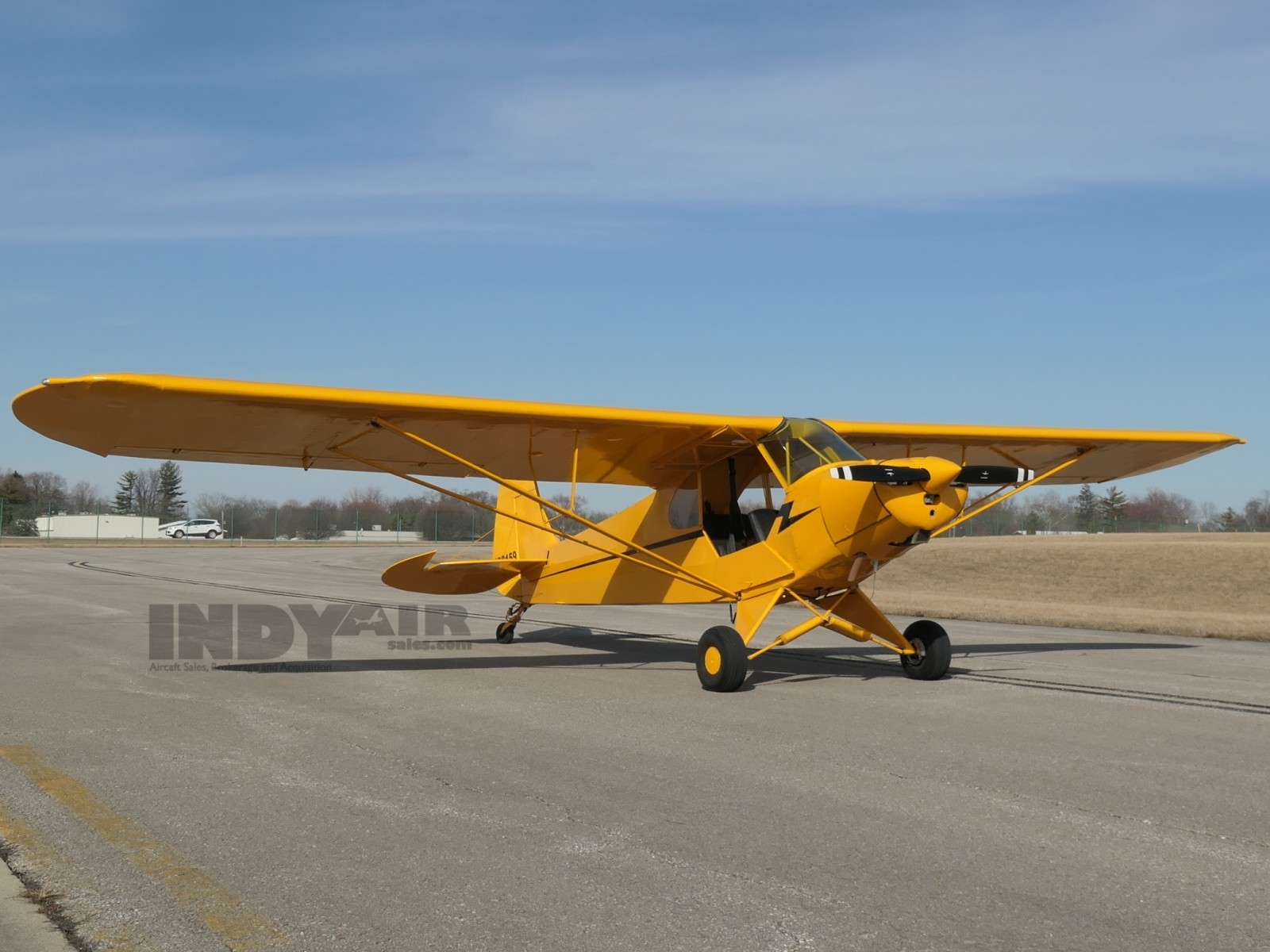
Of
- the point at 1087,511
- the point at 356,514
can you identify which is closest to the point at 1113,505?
the point at 1087,511

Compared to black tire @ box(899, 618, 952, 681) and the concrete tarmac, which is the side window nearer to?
the concrete tarmac

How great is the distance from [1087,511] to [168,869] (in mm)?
103072

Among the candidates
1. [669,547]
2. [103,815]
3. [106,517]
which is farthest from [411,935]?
[106,517]

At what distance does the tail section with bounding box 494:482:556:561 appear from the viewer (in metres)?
14.3

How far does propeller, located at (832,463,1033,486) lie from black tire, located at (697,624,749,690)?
1727 mm

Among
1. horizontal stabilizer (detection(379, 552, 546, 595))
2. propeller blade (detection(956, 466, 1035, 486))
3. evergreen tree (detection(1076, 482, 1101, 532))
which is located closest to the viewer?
propeller blade (detection(956, 466, 1035, 486))

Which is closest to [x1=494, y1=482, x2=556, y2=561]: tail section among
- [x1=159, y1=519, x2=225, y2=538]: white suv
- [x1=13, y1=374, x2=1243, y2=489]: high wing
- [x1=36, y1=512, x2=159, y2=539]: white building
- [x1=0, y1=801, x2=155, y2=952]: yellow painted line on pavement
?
[x1=13, y1=374, x2=1243, y2=489]: high wing

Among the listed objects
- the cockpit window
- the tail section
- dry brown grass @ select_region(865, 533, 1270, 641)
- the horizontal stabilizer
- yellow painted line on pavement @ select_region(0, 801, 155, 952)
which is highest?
the cockpit window

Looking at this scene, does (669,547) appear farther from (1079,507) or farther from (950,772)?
(1079,507)

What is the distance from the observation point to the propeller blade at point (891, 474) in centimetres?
883

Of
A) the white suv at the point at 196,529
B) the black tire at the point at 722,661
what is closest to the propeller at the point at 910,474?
the black tire at the point at 722,661

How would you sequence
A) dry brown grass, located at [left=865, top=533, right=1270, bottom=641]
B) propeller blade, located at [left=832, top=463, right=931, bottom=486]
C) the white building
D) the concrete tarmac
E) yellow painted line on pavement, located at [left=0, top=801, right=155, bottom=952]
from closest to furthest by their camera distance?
yellow painted line on pavement, located at [left=0, top=801, right=155, bottom=952]
the concrete tarmac
propeller blade, located at [left=832, top=463, right=931, bottom=486]
dry brown grass, located at [left=865, top=533, right=1270, bottom=641]
the white building

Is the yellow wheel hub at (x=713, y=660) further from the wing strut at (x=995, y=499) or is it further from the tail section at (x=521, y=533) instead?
the tail section at (x=521, y=533)

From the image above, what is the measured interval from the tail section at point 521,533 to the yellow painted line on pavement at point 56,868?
30.8 ft
